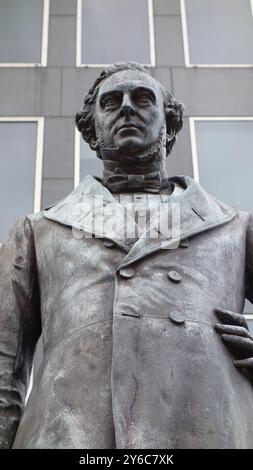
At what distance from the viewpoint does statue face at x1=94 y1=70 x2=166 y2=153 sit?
4758 mm

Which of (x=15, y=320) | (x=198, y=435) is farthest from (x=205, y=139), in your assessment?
(x=198, y=435)

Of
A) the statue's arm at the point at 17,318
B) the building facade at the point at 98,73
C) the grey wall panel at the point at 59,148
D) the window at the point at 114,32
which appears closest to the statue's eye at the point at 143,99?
the statue's arm at the point at 17,318

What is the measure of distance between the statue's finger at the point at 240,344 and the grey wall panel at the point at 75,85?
8.88 metres

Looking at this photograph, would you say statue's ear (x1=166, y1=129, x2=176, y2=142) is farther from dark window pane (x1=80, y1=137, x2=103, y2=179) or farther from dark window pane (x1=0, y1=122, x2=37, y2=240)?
dark window pane (x1=80, y1=137, x2=103, y2=179)

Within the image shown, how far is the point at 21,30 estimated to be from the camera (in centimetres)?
1341

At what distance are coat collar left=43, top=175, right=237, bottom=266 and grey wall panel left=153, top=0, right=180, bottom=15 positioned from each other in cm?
951

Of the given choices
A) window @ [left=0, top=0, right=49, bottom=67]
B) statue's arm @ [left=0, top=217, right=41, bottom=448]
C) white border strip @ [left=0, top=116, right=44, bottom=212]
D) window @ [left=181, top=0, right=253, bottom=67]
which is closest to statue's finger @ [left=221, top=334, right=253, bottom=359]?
statue's arm @ [left=0, top=217, right=41, bottom=448]

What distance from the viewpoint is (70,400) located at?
352 centimetres

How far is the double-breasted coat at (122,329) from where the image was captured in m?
3.41

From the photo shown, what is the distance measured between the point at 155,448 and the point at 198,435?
200mm

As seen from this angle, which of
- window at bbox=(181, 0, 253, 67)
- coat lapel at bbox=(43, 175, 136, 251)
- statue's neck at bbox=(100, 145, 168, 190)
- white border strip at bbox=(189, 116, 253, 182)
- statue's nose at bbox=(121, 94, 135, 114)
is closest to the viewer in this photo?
coat lapel at bbox=(43, 175, 136, 251)

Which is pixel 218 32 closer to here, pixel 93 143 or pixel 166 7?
pixel 166 7

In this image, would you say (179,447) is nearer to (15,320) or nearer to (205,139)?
(15,320)

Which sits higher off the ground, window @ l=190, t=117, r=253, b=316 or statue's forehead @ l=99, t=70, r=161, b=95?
window @ l=190, t=117, r=253, b=316
